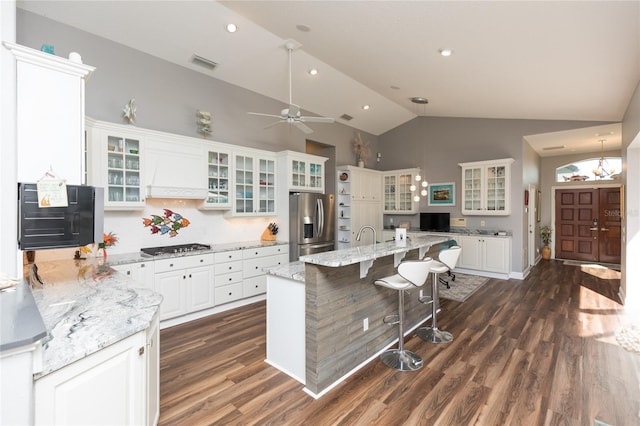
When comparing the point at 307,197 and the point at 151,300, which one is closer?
the point at 151,300

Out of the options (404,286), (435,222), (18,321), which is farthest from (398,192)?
(18,321)

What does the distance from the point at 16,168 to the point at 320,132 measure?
5.26 metres

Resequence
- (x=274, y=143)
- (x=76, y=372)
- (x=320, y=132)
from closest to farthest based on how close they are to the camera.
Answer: (x=76, y=372)
(x=274, y=143)
(x=320, y=132)

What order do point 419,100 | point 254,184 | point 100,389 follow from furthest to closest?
point 419,100 < point 254,184 < point 100,389

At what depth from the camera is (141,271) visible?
342 centimetres

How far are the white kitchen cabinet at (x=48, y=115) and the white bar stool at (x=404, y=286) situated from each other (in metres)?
2.52

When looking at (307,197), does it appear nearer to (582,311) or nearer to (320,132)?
(320,132)

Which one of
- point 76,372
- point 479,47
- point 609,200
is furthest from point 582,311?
point 76,372

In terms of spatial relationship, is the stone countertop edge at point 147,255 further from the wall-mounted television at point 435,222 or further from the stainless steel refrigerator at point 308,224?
the wall-mounted television at point 435,222

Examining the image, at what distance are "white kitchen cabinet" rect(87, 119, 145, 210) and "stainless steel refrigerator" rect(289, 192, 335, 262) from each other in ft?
7.56

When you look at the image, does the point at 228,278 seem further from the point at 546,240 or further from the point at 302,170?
the point at 546,240

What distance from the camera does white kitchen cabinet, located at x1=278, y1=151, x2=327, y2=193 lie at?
203 inches

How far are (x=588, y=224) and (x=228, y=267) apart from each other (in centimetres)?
885

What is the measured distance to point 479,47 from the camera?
3150 mm
